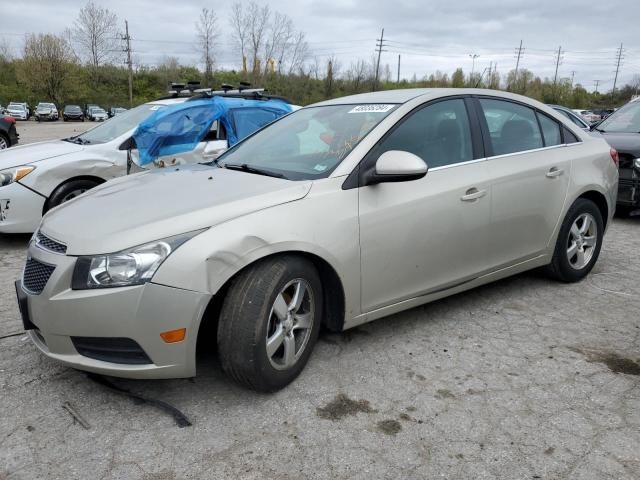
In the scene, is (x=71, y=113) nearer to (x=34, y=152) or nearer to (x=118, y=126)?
(x=118, y=126)

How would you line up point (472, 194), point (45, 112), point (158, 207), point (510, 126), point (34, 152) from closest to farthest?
point (158, 207) → point (472, 194) → point (510, 126) → point (34, 152) → point (45, 112)

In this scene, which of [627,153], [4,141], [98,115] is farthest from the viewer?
[98,115]

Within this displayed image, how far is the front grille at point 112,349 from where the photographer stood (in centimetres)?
247

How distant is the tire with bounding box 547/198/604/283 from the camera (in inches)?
171

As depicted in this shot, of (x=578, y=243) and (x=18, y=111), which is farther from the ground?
(x=578, y=243)

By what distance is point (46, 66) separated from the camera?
55.3 metres

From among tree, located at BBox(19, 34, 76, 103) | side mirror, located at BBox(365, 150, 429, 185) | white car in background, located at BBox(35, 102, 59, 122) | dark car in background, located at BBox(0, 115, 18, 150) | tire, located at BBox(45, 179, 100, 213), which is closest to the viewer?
side mirror, located at BBox(365, 150, 429, 185)

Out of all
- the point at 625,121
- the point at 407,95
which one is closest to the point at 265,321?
the point at 407,95

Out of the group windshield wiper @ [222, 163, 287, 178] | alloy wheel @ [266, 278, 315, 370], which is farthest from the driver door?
windshield wiper @ [222, 163, 287, 178]

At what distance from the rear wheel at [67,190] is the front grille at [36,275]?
301cm

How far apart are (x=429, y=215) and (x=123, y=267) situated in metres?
1.81

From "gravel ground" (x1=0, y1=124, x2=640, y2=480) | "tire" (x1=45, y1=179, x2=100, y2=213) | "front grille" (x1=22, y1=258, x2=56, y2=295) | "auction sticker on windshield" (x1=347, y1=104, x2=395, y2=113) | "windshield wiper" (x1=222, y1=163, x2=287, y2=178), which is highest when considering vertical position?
"auction sticker on windshield" (x1=347, y1=104, x2=395, y2=113)

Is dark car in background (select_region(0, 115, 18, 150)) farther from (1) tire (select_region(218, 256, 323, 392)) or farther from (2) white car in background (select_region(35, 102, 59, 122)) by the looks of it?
(2) white car in background (select_region(35, 102, 59, 122))

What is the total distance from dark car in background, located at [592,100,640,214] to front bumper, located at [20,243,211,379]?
649 centimetres
